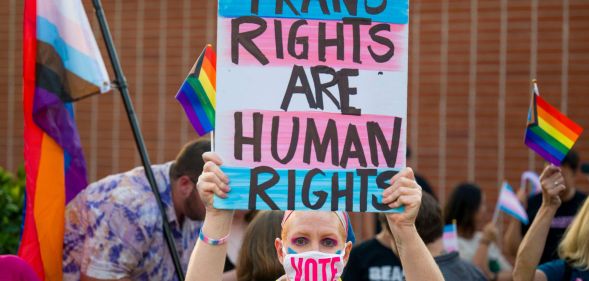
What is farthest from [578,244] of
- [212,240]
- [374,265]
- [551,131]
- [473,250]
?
[473,250]

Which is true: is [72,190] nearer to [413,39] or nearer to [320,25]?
[320,25]

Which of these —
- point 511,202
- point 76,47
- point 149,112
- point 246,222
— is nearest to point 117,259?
point 76,47

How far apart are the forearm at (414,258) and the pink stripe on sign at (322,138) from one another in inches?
8.4

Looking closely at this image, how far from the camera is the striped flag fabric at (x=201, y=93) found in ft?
11.4

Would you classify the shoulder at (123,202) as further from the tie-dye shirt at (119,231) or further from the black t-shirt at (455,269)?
the black t-shirt at (455,269)

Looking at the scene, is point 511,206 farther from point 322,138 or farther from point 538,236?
point 322,138

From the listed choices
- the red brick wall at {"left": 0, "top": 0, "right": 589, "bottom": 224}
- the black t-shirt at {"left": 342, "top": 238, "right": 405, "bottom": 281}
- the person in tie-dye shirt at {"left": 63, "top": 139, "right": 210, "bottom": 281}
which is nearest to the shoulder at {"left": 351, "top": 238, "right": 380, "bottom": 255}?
the black t-shirt at {"left": 342, "top": 238, "right": 405, "bottom": 281}

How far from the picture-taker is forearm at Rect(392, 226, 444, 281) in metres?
2.77

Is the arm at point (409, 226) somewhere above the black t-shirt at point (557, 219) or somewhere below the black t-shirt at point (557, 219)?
above

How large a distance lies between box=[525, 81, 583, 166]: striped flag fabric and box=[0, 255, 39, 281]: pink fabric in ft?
7.61

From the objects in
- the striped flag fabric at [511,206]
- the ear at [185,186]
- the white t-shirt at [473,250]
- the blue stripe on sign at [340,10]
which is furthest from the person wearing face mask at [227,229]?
the white t-shirt at [473,250]

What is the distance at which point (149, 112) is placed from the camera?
27.3 ft

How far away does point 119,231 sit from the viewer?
163 inches

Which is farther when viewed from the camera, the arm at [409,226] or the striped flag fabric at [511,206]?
the striped flag fabric at [511,206]
